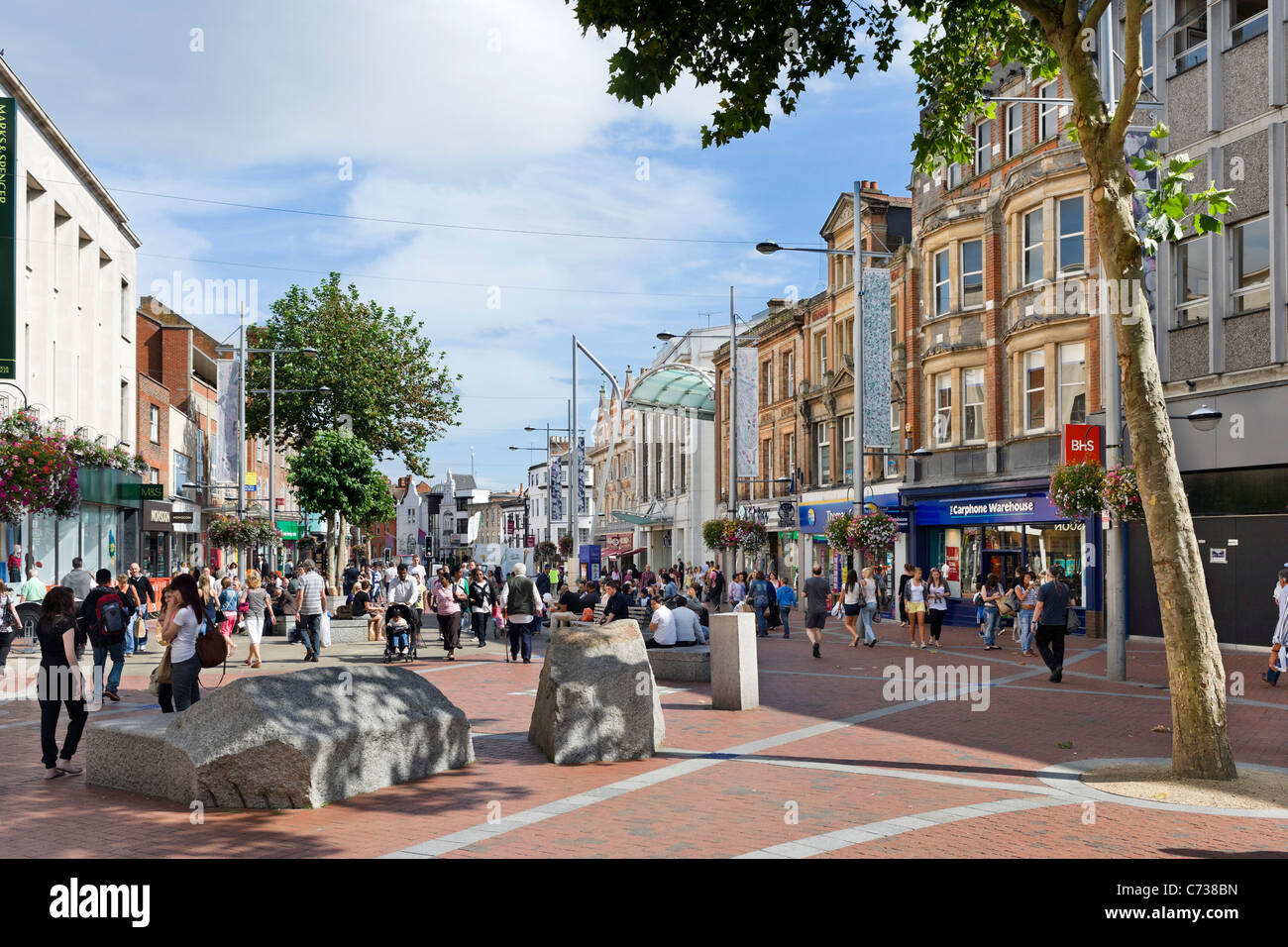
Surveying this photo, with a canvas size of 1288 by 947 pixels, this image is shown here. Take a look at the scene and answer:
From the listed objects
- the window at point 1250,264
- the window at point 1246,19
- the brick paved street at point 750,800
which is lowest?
the brick paved street at point 750,800

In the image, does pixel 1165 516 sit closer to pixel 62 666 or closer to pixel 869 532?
pixel 62 666

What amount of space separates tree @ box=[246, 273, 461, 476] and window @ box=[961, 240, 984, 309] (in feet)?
76.3

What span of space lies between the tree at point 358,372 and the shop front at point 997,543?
22017 millimetres

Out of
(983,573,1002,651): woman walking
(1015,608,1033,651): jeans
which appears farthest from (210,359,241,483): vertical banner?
(1015,608,1033,651): jeans

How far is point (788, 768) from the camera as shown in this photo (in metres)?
10.0

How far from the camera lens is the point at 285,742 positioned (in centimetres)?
834

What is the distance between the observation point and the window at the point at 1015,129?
2950cm

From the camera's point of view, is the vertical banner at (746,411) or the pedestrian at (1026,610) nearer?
the pedestrian at (1026,610)

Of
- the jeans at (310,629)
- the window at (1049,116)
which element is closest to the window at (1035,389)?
the window at (1049,116)

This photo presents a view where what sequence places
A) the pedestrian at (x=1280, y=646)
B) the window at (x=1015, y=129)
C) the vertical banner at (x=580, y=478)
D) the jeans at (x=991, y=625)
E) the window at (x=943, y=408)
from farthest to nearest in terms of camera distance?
the vertical banner at (x=580, y=478) < the window at (x=943, y=408) < the window at (x=1015, y=129) < the jeans at (x=991, y=625) < the pedestrian at (x=1280, y=646)

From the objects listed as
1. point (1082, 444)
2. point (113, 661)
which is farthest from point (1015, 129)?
→ point (113, 661)

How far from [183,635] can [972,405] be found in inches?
985

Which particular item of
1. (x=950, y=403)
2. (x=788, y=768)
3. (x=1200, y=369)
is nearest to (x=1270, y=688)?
(x=1200, y=369)

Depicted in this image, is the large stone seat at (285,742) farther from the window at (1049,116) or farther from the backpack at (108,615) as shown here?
the window at (1049,116)
